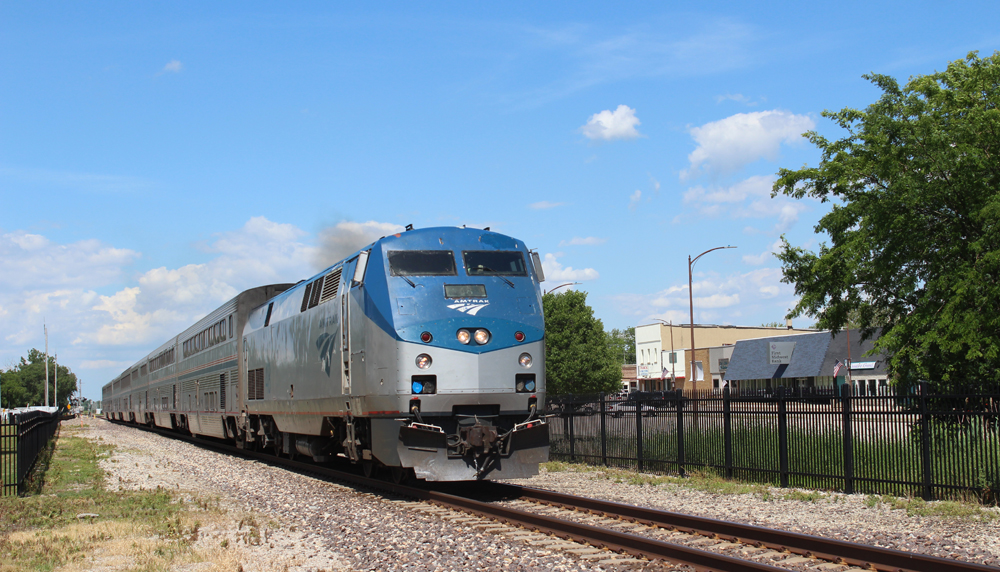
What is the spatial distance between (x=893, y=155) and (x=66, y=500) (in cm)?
1778

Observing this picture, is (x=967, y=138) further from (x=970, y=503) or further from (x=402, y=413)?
(x=402, y=413)

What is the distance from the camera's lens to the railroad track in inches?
297

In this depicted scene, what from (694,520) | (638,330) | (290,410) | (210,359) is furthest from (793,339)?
(694,520)

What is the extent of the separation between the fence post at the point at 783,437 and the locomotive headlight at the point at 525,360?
14.7 feet

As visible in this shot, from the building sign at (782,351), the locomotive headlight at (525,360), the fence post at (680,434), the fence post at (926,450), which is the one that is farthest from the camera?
the building sign at (782,351)

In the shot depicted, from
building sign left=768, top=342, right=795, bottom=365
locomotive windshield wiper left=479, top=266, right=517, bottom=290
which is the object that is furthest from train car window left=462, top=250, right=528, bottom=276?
building sign left=768, top=342, right=795, bottom=365

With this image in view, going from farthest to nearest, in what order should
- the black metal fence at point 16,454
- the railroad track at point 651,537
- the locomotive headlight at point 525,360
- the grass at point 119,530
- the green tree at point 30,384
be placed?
the green tree at point 30,384
the black metal fence at point 16,454
the locomotive headlight at point 525,360
the grass at point 119,530
the railroad track at point 651,537

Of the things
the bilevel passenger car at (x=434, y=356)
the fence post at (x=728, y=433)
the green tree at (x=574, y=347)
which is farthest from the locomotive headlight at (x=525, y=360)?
the green tree at (x=574, y=347)

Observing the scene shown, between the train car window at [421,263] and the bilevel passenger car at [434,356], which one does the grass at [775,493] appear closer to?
the bilevel passenger car at [434,356]

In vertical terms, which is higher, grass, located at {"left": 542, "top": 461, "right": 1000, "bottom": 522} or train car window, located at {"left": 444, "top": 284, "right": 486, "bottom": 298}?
train car window, located at {"left": 444, "top": 284, "right": 486, "bottom": 298}

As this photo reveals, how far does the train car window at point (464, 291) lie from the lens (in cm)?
1301

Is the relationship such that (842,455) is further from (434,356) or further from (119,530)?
(119,530)

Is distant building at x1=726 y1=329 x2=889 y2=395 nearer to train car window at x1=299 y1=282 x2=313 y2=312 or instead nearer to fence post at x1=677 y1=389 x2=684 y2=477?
fence post at x1=677 y1=389 x2=684 y2=477

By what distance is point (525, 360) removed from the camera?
13039 millimetres
